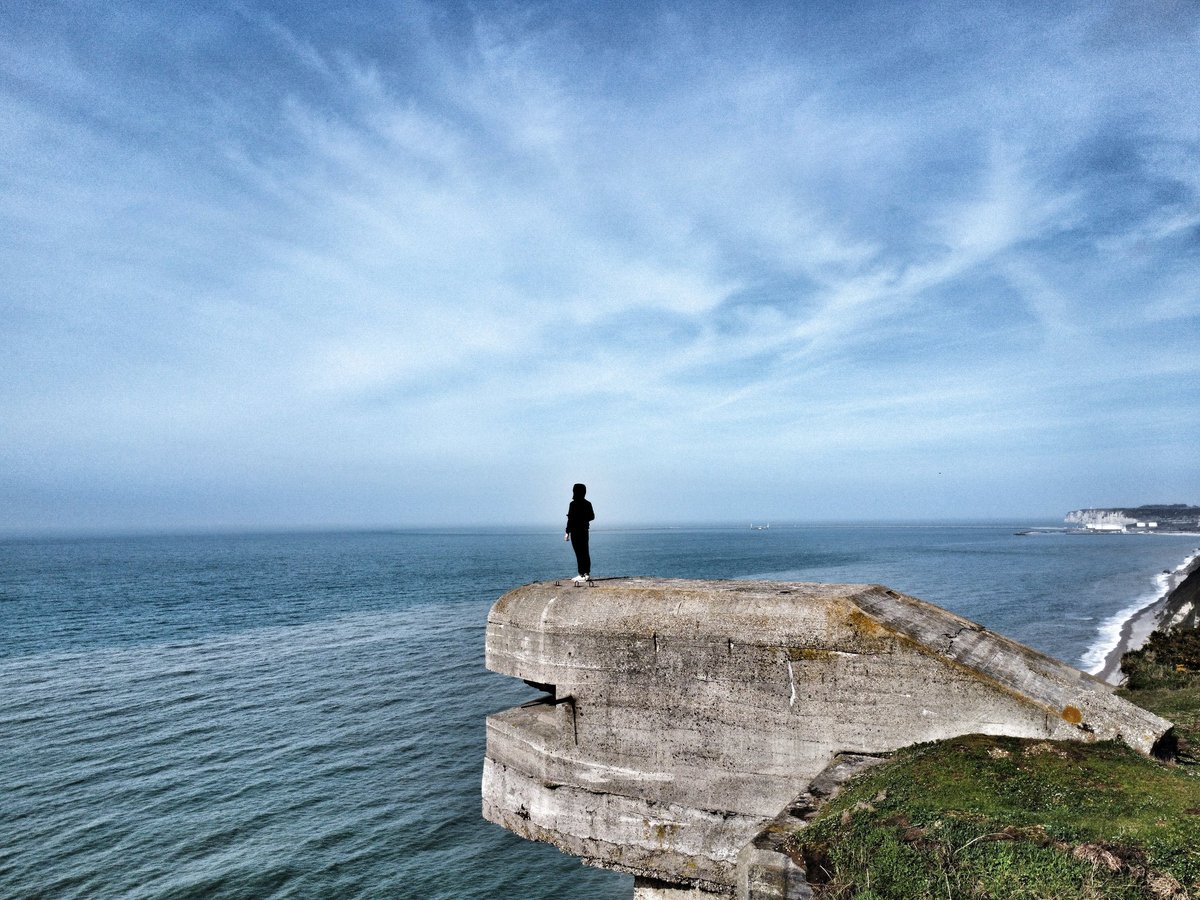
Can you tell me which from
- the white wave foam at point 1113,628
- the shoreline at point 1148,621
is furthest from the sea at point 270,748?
the shoreline at point 1148,621

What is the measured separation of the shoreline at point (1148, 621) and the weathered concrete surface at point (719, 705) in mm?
23847

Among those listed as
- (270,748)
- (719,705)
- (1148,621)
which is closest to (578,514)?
(719,705)

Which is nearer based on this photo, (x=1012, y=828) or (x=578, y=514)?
(x=1012, y=828)

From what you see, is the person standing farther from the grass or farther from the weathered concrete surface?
the grass

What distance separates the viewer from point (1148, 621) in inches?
1553

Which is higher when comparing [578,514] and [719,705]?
[578,514]

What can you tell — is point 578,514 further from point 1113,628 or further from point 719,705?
point 1113,628

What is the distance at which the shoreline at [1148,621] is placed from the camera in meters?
26.6

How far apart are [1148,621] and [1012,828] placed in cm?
4691

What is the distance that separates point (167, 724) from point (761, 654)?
24.2 meters

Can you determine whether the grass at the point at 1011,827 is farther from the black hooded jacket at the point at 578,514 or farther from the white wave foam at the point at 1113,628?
the white wave foam at the point at 1113,628

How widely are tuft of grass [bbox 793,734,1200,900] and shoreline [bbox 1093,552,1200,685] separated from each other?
24358 mm

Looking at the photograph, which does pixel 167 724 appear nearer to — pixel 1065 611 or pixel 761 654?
pixel 761 654

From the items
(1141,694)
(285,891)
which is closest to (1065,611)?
(1141,694)
